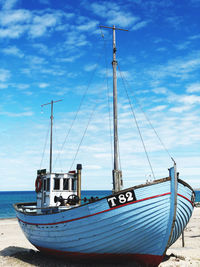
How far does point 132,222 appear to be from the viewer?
9.88 meters

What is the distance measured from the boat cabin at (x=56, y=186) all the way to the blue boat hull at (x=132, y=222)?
14.5 feet

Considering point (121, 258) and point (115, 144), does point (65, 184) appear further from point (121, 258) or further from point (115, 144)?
point (121, 258)

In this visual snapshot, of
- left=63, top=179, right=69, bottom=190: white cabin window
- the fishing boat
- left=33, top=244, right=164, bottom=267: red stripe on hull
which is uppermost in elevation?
left=63, top=179, right=69, bottom=190: white cabin window

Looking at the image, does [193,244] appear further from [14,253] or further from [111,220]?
[14,253]

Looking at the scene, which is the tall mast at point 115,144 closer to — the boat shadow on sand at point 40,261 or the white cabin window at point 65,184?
the boat shadow on sand at point 40,261

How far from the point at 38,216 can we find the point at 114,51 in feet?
31.9

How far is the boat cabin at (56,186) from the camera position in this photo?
15.6 m

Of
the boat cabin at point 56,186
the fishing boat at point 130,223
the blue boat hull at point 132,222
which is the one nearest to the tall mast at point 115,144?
the fishing boat at point 130,223

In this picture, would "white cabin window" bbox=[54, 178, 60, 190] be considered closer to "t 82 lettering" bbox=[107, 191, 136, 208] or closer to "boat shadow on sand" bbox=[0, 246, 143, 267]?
"boat shadow on sand" bbox=[0, 246, 143, 267]

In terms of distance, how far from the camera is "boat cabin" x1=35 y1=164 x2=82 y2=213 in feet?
51.1

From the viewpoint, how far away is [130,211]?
9.88 m

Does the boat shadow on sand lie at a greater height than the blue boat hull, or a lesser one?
lesser

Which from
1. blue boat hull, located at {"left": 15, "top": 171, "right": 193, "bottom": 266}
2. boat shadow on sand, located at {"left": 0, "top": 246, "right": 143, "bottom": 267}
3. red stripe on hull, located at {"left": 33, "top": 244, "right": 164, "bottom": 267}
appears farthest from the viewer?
boat shadow on sand, located at {"left": 0, "top": 246, "right": 143, "bottom": 267}

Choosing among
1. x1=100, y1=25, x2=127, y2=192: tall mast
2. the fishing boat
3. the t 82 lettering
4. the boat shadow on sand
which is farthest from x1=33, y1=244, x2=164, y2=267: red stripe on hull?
x1=100, y1=25, x2=127, y2=192: tall mast
